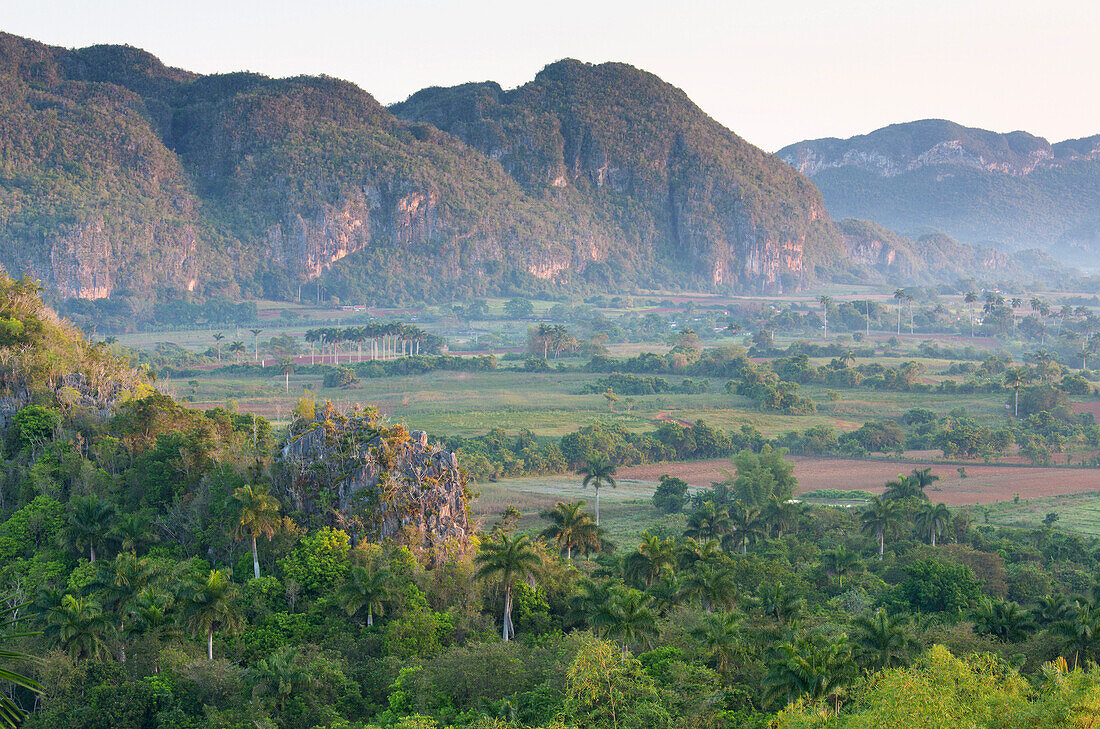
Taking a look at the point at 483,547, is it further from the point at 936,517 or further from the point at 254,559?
the point at 936,517

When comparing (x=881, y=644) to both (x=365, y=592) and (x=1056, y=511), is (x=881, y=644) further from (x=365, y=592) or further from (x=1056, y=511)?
(x=1056, y=511)

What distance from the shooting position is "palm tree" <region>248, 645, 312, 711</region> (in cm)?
3509

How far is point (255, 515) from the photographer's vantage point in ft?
146

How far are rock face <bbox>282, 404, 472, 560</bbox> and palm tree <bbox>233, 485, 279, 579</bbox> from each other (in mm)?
2823

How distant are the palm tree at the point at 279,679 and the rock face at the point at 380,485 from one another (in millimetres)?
11046

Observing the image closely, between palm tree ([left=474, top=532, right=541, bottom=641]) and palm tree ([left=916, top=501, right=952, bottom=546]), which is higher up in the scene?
palm tree ([left=474, top=532, right=541, bottom=641])

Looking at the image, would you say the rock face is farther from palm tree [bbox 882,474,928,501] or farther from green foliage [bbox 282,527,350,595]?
palm tree [bbox 882,474,928,501]

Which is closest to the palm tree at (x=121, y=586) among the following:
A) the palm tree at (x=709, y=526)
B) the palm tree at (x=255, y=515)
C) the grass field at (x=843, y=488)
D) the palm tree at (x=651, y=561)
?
the palm tree at (x=255, y=515)

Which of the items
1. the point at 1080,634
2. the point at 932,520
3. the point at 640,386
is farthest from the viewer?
the point at 640,386

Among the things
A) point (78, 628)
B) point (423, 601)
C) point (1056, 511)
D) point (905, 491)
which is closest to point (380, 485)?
point (423, 601)

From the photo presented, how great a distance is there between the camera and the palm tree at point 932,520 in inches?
2479

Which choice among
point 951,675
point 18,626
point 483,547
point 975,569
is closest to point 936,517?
point 975,569

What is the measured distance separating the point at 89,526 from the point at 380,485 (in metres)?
14.1

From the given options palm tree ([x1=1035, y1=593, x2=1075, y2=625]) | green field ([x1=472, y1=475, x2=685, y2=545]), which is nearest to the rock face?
green field ([x1=472, y1=475, x2=685, y2=545])
